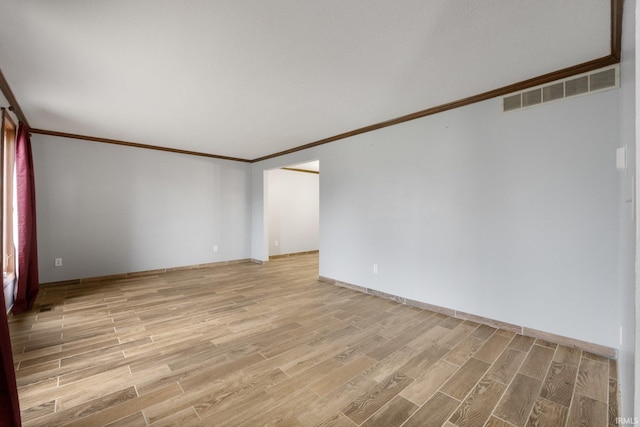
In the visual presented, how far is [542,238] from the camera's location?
8.14 ft

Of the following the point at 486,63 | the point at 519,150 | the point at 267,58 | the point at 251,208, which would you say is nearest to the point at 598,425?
the point at 519,150

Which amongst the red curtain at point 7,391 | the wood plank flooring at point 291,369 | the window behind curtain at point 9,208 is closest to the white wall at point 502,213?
the wood plank flooring at point 291,369

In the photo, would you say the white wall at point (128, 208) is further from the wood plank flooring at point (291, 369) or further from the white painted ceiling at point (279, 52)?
the wood plank flooring at point (291, 369)

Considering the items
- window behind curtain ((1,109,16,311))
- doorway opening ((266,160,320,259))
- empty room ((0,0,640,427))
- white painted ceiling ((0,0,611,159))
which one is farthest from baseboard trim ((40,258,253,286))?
white painted ceiling ((0,0,611,159))

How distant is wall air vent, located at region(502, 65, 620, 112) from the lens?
7.21 ft

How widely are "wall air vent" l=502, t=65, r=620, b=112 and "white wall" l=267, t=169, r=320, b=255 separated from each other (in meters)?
5.18

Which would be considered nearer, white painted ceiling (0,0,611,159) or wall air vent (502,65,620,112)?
white painted ceiling (0,0,611,159)

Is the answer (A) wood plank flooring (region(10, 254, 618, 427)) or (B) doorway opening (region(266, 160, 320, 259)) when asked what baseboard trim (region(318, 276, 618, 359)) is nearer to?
(A) wood plank flooring (region(10, 254, 618, 427))

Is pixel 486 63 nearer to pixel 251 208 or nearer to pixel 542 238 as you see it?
pixel 542 238

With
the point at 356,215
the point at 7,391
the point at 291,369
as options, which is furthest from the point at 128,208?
the point at 291,369

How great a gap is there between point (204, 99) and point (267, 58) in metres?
1.17

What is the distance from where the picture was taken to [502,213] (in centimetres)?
271

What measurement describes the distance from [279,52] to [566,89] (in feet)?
8.09

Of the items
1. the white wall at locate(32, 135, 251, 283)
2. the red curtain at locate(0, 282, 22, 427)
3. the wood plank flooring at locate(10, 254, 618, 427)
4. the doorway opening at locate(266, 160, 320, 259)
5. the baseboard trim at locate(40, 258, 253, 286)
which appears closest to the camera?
the red curtain at locate(0, 282, 22, 427)
